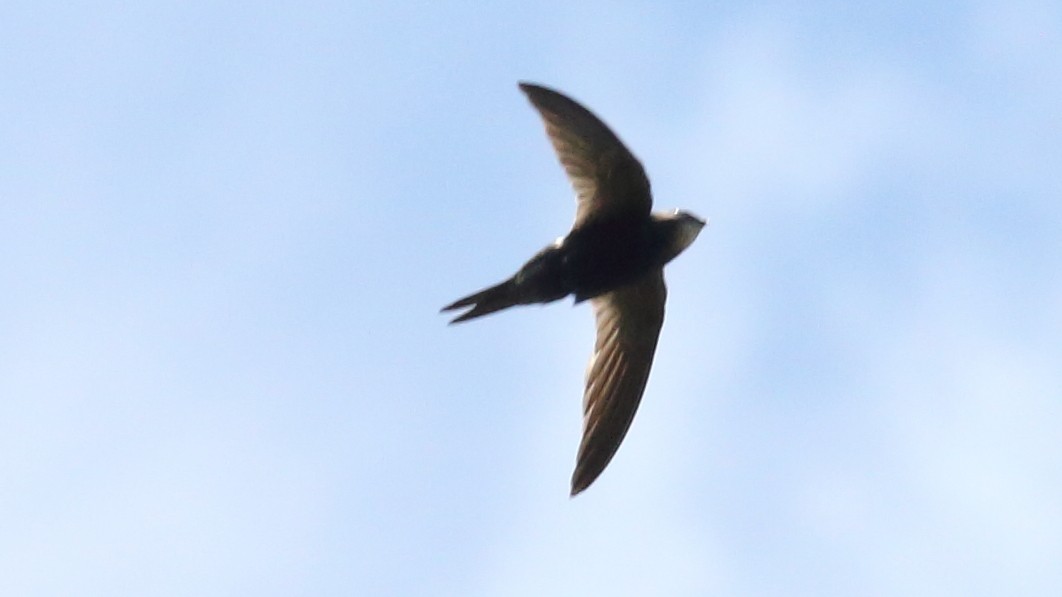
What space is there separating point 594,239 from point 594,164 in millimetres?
386

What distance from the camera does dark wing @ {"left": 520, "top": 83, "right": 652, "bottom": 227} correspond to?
31.7 ft

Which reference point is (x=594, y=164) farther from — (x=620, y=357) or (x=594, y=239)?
(x=620, y=357)

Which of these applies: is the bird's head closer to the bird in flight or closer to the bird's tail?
the bird in flight

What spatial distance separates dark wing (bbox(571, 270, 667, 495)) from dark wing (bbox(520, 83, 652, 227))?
62 cm

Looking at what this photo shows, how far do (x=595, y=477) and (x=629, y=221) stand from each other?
1.41m

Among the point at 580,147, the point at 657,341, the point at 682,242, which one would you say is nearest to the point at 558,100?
the point at 580,147

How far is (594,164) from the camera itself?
9.89 meters

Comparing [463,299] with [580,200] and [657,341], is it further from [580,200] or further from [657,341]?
[657,341]

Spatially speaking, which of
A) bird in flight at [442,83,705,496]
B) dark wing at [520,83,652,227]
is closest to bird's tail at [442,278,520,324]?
bird in flight at [442,83,705,496]

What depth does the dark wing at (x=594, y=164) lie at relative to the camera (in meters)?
9.67

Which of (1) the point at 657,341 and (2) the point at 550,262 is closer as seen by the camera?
(2) the point at 550,262

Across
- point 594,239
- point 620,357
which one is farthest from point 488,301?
point 620,357

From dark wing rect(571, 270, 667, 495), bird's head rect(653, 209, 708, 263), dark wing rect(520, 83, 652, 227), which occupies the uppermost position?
dark wing rect(520, 83, 652, 227)

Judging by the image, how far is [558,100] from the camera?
9547 mm
